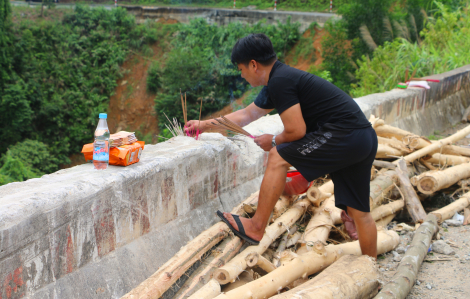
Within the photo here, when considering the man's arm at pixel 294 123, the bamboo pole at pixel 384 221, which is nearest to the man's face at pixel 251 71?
the man's arm at pixel 294 123

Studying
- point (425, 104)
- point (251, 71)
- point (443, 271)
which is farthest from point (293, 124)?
point (425, 104)

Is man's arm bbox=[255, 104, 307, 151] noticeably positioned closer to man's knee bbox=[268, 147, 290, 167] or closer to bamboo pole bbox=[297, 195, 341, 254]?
man's knee bbox=[268, 147, 290, 167]

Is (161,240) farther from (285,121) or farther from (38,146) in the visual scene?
(38,146)

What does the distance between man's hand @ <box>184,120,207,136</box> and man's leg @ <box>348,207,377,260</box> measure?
1346 millimetres

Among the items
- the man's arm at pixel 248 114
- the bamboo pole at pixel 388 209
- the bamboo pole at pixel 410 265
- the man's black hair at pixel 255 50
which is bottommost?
the bamboo pole at pixel 388 209

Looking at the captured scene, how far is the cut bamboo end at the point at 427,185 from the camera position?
4.07m

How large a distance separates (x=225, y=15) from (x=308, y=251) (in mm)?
25790

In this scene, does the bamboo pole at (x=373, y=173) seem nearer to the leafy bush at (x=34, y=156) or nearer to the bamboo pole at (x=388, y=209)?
the bamboo pole at (x=388, y=209)

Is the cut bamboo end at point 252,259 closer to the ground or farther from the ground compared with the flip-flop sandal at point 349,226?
farther from the ground

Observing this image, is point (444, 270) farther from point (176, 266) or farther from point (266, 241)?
point (176, 266)

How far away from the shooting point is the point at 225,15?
26.8 metres

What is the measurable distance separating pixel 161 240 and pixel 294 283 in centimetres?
91

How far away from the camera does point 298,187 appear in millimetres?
3363

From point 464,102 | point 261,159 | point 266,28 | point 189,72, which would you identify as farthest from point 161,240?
point 266,28
